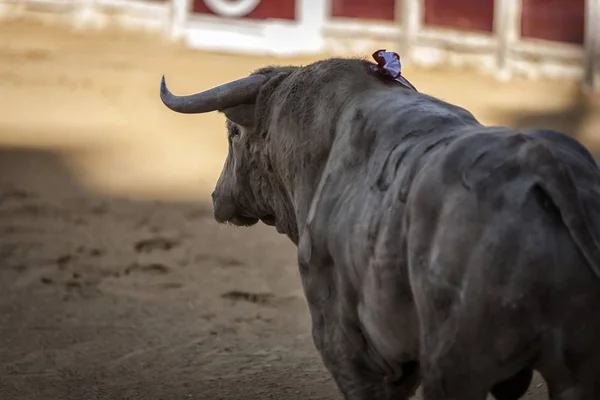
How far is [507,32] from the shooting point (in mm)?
9398

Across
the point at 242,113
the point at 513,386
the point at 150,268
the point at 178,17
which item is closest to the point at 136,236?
the point at 150,268

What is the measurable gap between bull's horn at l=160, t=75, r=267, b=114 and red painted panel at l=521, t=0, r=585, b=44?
6.92m

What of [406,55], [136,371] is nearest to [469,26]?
[406,55]

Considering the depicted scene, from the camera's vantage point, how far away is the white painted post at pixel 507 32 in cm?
939

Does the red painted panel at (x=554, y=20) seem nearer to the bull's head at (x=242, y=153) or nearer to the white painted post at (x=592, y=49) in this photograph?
the white painted post at (x=592, y=49)

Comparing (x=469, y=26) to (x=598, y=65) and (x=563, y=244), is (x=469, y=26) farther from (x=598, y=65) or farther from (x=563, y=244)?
(x=563, y=244)

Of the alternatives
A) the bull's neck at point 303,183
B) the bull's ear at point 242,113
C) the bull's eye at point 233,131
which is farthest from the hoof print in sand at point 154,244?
the bull's neck at point 303,183

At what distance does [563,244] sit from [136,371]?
7.47ft

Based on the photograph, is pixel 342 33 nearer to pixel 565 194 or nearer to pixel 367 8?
pixel 367 8

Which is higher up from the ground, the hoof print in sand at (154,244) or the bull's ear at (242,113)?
the bull's ear at (242,113)

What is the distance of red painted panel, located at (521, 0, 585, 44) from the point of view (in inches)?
362

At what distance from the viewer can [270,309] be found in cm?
442

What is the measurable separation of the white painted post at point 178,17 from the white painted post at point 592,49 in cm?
378

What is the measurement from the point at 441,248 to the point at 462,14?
325 inches
